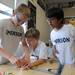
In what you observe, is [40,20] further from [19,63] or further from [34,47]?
[19,63]

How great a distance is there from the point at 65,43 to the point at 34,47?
446 millimetres

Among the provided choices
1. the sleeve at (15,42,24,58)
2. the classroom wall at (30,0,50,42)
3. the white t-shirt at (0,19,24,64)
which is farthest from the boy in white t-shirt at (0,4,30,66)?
the classroom wall at (30,0,50,42)

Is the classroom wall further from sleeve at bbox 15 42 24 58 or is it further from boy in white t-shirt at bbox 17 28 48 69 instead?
sleeve at bbox 15 42 24 58

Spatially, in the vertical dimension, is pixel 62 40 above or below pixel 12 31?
below

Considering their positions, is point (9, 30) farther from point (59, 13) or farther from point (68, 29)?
point (68, 29)

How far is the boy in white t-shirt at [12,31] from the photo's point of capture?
185 cm

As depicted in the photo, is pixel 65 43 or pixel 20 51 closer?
pixel 65 43

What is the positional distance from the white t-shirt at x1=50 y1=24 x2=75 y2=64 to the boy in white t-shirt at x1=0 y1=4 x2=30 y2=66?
1.69 ft

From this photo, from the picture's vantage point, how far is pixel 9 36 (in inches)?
76.7

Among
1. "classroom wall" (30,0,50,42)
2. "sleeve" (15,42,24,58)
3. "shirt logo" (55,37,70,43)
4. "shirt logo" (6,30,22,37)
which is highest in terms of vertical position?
"classroom wall" (30,0,50,42)

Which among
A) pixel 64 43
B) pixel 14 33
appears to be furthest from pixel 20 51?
Result: pixel 64 43

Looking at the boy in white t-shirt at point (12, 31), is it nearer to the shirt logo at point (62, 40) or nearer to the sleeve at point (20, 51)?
the sleeve at point (20, 51)

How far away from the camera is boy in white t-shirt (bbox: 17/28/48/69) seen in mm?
2246

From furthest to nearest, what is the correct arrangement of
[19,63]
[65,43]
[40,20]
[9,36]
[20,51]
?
[40,20], [20,51], [65,43], [9,36], [19,63]
